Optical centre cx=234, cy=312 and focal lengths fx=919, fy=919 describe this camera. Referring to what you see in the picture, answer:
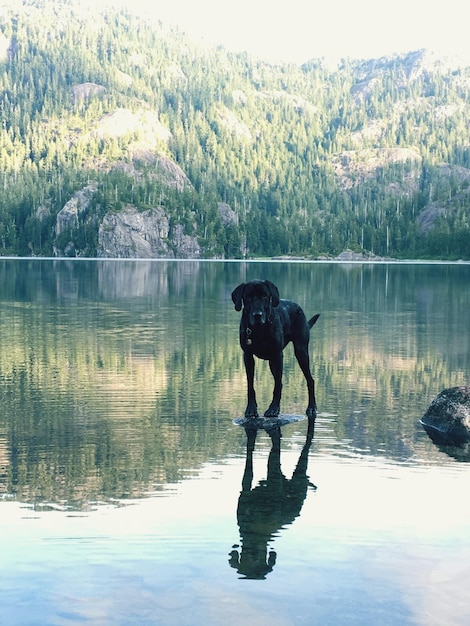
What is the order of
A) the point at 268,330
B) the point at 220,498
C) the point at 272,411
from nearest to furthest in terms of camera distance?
1. the point at 220,498
2. the point at 268,330
3. the point at 272,411

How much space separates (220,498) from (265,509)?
777 millimetres

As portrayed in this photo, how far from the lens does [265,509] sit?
12.6 m

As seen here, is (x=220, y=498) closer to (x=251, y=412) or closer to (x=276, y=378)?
(x=276, y=378)

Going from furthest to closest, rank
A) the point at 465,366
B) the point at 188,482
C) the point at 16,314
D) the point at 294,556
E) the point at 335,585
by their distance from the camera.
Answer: the point at 16,314
the point at 465,366
the point at 188,482
the point at 294,556
the point at 335,585

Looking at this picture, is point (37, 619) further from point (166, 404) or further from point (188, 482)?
point (166, 404)

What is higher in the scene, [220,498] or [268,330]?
[268,330]

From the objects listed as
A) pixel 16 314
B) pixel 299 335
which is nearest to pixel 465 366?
pixel 299 335

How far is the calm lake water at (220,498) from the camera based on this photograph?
9.23 metres

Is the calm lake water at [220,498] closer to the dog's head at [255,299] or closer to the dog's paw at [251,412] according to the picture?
the dog's paw at [251,412]

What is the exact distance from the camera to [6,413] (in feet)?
64.0

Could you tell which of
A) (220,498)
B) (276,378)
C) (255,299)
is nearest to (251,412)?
(276,378)

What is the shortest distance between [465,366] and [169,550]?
61.5 ft

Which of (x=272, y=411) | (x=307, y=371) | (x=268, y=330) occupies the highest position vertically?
(x=268, y=330)

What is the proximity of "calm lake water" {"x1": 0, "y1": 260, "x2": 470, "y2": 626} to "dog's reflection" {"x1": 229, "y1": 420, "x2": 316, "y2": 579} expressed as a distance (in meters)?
0.04
